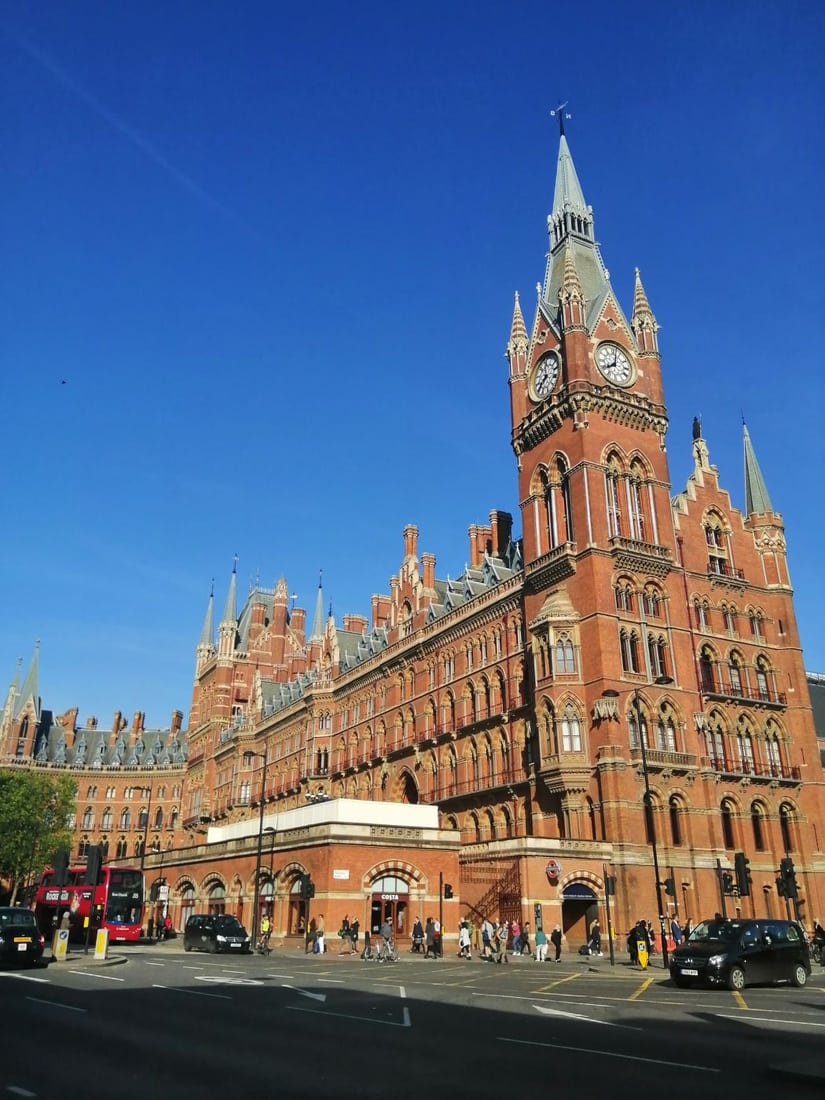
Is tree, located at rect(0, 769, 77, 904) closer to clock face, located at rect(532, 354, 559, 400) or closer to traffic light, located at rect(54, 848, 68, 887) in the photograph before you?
traffic light, located at rect(54, 848, 68, 887)

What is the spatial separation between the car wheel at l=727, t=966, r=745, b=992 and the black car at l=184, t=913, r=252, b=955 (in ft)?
77.9

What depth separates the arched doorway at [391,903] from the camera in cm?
4512

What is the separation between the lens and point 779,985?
25.4 meters

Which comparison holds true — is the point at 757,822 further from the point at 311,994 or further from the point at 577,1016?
the point at 577,1016

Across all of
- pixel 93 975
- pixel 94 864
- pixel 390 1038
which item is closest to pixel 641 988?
pixel 390 1038

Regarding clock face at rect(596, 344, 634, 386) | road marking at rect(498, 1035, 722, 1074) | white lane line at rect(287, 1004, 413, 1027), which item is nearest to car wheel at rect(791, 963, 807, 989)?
white lane line at rect(287, 1004, 413, 1027)

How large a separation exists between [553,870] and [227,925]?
586 inches

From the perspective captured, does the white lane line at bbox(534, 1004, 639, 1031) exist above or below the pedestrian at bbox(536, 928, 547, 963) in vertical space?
below

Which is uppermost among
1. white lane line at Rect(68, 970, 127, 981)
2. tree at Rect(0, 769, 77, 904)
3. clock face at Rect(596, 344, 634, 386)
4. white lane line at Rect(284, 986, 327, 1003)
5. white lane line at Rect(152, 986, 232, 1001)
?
clock face at Rect(596, 344, 634, 386)

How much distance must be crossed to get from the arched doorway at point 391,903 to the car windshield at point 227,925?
707 cm

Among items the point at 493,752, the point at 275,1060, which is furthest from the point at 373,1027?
the point at 493,752

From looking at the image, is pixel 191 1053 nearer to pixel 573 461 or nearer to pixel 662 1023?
pixel 662 1023

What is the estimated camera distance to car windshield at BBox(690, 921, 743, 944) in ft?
78.6

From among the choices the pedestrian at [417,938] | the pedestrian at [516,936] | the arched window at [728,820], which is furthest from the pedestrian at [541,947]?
the arched window at [728,820]
